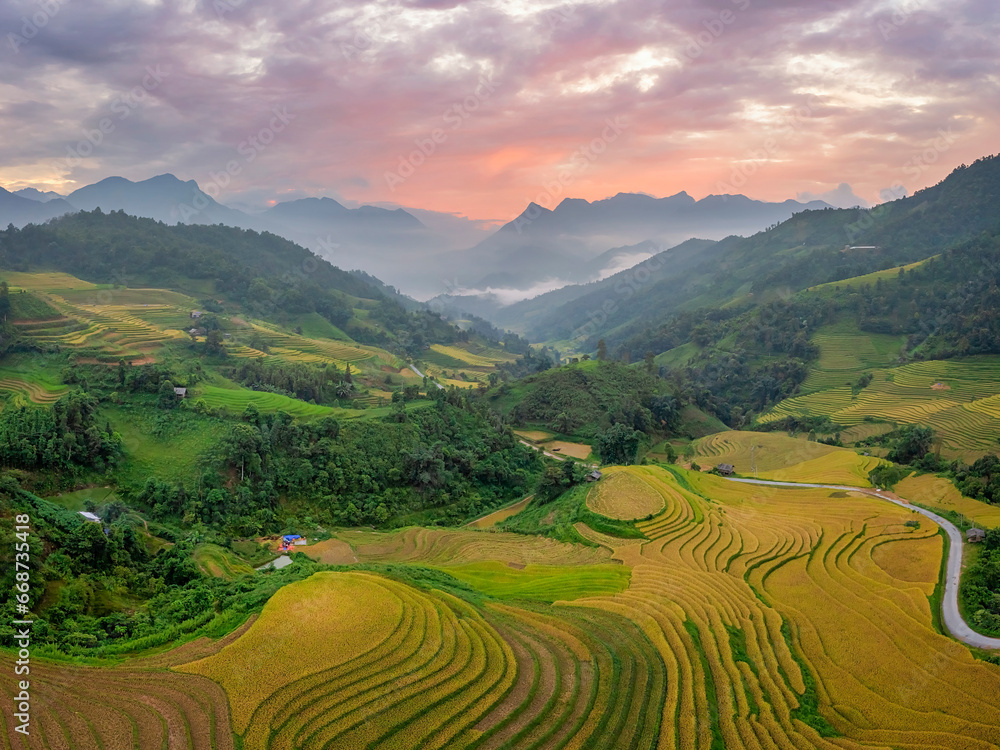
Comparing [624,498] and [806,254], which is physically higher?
[806,254]

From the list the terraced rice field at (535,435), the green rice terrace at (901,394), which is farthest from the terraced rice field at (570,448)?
the green rice terrace at (901,394)

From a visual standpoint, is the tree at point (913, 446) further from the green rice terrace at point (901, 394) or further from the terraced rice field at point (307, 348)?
the terraced rice field at point (307, 348)

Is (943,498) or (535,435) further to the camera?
(535,435)

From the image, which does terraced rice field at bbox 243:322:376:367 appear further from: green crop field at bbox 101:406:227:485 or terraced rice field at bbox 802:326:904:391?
terraced rice field at bbox 802:326:904:391

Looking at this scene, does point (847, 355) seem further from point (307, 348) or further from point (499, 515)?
point (307, 348)

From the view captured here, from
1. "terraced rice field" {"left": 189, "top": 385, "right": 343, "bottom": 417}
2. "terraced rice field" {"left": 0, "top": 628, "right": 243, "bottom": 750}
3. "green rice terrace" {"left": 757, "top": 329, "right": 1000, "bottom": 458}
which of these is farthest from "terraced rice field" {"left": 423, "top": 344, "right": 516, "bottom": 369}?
"terraced rice field" {"left": 0, "top": 628, "right": 243, "bottom": 750}

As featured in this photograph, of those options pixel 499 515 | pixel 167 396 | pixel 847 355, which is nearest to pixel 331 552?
pixel 499 515
